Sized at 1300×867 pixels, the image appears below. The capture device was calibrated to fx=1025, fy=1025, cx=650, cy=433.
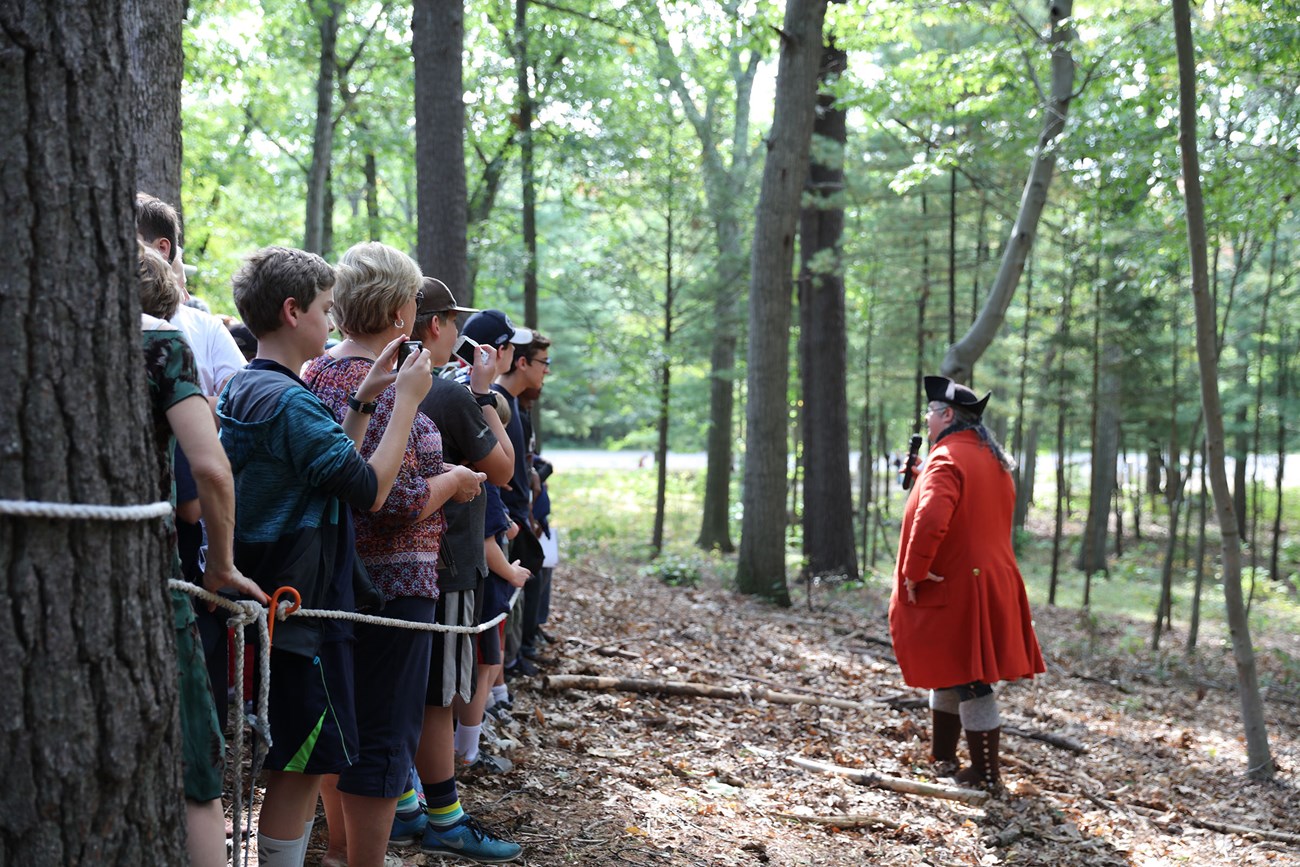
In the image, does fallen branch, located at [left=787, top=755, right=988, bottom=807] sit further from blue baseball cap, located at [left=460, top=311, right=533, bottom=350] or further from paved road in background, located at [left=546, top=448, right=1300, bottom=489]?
paved road in background, located at [left=546, top=448, right=1300, bottom=489]

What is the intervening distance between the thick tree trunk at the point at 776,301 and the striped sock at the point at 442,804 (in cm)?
747

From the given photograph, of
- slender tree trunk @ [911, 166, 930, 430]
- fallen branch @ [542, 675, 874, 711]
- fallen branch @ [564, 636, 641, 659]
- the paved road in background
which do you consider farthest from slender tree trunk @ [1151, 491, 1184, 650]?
the paved road in background

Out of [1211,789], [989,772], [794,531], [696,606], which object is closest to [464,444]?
[989,772]

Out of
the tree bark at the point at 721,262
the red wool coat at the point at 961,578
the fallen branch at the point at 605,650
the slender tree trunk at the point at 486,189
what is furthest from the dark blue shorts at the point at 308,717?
the tree bark at the point at 721,262

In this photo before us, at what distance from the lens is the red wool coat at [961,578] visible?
5.95m

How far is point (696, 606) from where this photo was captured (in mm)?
10664

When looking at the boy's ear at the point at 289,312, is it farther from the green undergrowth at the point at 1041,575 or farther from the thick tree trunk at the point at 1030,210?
the green undergrowth at the point at 1041,575

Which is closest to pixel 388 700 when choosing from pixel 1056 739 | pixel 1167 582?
pixel 1056 739

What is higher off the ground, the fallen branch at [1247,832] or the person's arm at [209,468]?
the person's arm at [209,468]

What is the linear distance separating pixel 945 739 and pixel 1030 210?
5.88 m

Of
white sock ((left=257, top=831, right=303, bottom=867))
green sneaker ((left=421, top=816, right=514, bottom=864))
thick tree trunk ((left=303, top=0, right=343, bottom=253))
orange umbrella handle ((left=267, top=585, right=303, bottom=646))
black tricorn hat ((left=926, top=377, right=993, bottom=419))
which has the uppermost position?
thick tree trunk ((left=303, top=0, right=343, bottom=253))

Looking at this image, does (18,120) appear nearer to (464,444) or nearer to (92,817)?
(92,817)

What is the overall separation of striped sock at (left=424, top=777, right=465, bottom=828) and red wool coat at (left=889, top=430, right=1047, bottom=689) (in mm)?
3092

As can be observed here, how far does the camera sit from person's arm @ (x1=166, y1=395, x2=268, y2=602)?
2.40 meters
